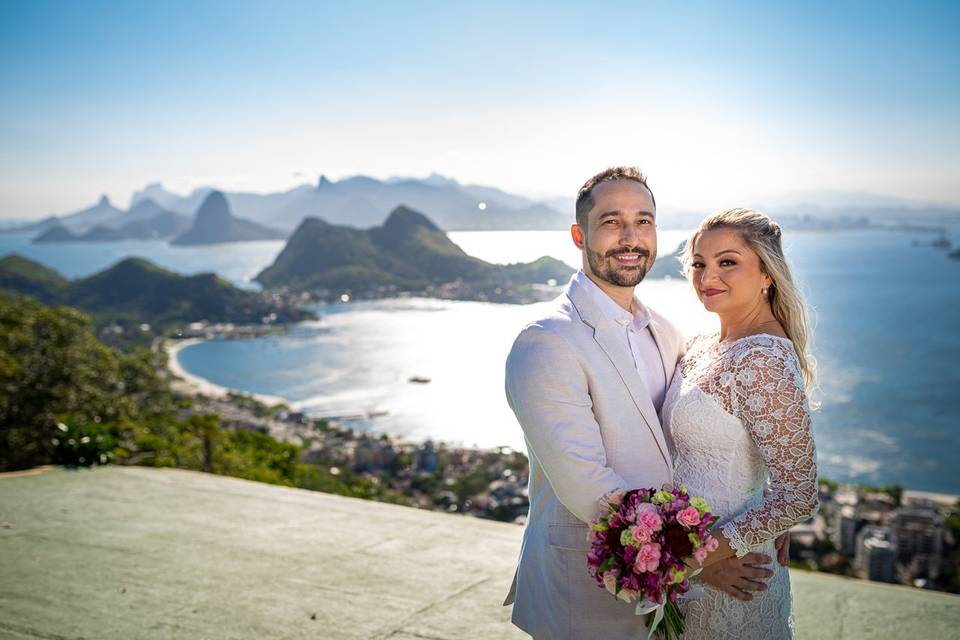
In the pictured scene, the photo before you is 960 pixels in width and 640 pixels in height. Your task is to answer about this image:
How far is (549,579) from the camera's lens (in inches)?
63.0

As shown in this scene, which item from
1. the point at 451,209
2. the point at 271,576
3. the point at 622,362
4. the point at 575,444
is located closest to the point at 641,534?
the point at 575,444

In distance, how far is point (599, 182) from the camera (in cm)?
172

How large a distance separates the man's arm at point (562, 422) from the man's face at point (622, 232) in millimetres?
273

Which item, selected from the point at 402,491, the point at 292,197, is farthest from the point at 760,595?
the point at 292,197

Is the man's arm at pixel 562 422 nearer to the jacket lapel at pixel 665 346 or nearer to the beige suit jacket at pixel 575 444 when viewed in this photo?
the beige suit jacket at pixel 575 444

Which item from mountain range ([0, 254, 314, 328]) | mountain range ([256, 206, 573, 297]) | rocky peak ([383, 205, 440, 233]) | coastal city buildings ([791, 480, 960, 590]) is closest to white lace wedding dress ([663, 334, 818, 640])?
mountain range ([256, 206, 573, 297])

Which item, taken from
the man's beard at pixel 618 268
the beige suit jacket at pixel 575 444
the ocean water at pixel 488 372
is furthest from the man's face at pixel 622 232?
the ocean water at pixel 488 372

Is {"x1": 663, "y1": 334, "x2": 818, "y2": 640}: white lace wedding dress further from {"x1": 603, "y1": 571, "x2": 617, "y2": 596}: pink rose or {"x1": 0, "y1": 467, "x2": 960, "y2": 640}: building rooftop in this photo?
{"x1": 0, "y1": 467, "x2": 960, "y2": 640}: building rooftop

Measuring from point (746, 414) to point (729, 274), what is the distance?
366 mm

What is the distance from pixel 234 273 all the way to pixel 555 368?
7679cm

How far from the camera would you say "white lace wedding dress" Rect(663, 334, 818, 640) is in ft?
5.09

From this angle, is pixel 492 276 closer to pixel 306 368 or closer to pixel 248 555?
pixel 248 555

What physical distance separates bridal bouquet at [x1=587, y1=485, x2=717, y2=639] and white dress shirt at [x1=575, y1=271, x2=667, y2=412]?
394mm

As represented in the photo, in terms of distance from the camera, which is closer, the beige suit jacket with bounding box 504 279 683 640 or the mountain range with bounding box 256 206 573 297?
the beige suit jacket with bounding box 504 279 683 640
